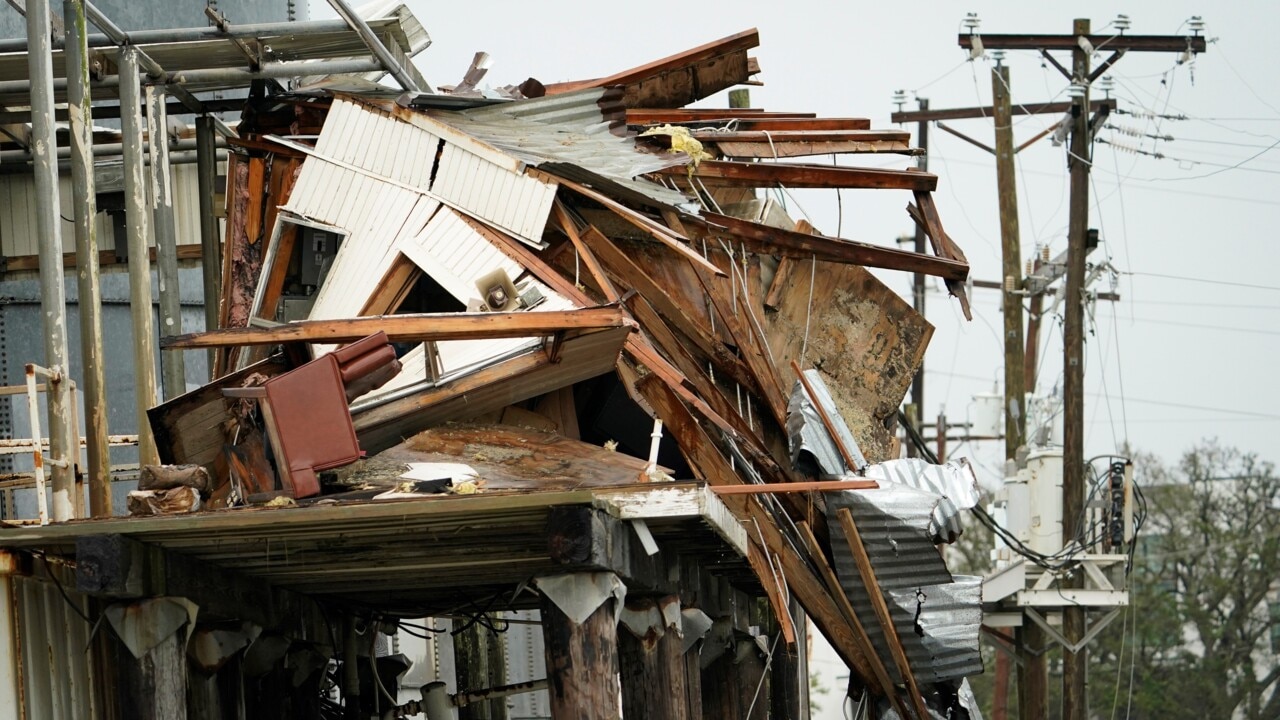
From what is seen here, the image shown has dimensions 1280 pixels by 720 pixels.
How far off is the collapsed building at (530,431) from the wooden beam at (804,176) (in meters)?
0.03

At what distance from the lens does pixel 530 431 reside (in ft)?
41.0

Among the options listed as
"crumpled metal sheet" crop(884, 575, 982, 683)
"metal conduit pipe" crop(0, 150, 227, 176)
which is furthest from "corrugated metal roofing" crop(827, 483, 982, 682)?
"metal conduit pipe" crop(0, 150, 227, 176)

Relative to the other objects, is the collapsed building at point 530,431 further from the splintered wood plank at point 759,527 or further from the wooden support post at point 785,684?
the wooden support post at point 785,684

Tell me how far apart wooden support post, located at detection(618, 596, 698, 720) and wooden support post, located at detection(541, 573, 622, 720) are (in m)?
1.78

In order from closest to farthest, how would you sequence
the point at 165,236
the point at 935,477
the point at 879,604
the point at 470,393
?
the point at 470,393 < the point at 165,236 < the point at 879,604 < the point at 935,477

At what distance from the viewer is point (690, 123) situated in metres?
16.1

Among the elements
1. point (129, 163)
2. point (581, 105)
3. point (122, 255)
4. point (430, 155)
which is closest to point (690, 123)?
point (581, 105)

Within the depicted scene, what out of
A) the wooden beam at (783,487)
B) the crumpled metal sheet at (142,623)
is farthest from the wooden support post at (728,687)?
the crumpled metal sheet at (142,623)

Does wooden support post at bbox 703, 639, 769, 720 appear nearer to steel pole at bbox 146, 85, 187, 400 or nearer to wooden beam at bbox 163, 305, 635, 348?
steel pole at bbox 146, 85, 187, 400

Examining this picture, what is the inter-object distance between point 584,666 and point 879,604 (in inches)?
213

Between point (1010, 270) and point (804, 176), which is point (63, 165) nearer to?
point (804, 176)

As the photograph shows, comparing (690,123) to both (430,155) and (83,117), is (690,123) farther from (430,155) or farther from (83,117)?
(83,117)

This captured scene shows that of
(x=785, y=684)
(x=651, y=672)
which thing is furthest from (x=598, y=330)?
(x=785, y=684)

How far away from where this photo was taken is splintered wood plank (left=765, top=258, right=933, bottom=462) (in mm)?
15430
